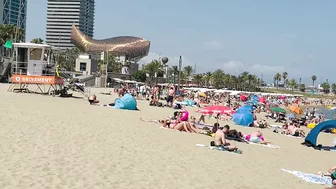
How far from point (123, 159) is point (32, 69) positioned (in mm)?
17014

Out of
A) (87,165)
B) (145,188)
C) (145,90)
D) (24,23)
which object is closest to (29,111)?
(87,165)

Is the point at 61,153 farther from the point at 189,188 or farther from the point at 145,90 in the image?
the point at 145,90

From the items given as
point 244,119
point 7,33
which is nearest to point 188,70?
point 7,33

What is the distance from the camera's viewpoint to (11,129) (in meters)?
9.86

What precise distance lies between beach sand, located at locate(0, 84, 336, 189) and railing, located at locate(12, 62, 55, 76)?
411 inches

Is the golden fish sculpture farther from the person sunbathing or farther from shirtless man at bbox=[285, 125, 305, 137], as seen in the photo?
the person sunbathing

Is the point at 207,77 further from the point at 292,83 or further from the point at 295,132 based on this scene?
the point at 295,132

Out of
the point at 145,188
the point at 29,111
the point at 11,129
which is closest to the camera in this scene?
the point at 145,188

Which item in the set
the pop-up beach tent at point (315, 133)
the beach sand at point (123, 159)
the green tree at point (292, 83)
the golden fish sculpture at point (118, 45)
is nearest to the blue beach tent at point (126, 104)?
the beach sand at point (123, 159)

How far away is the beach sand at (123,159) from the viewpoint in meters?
6.34

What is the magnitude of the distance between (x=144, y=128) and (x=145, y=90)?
24170mm

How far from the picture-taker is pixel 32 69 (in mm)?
23281

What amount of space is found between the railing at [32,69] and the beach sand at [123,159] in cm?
1043

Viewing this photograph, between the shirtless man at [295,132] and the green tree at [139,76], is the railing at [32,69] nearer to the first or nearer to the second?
the shirtless man at [295,132]
